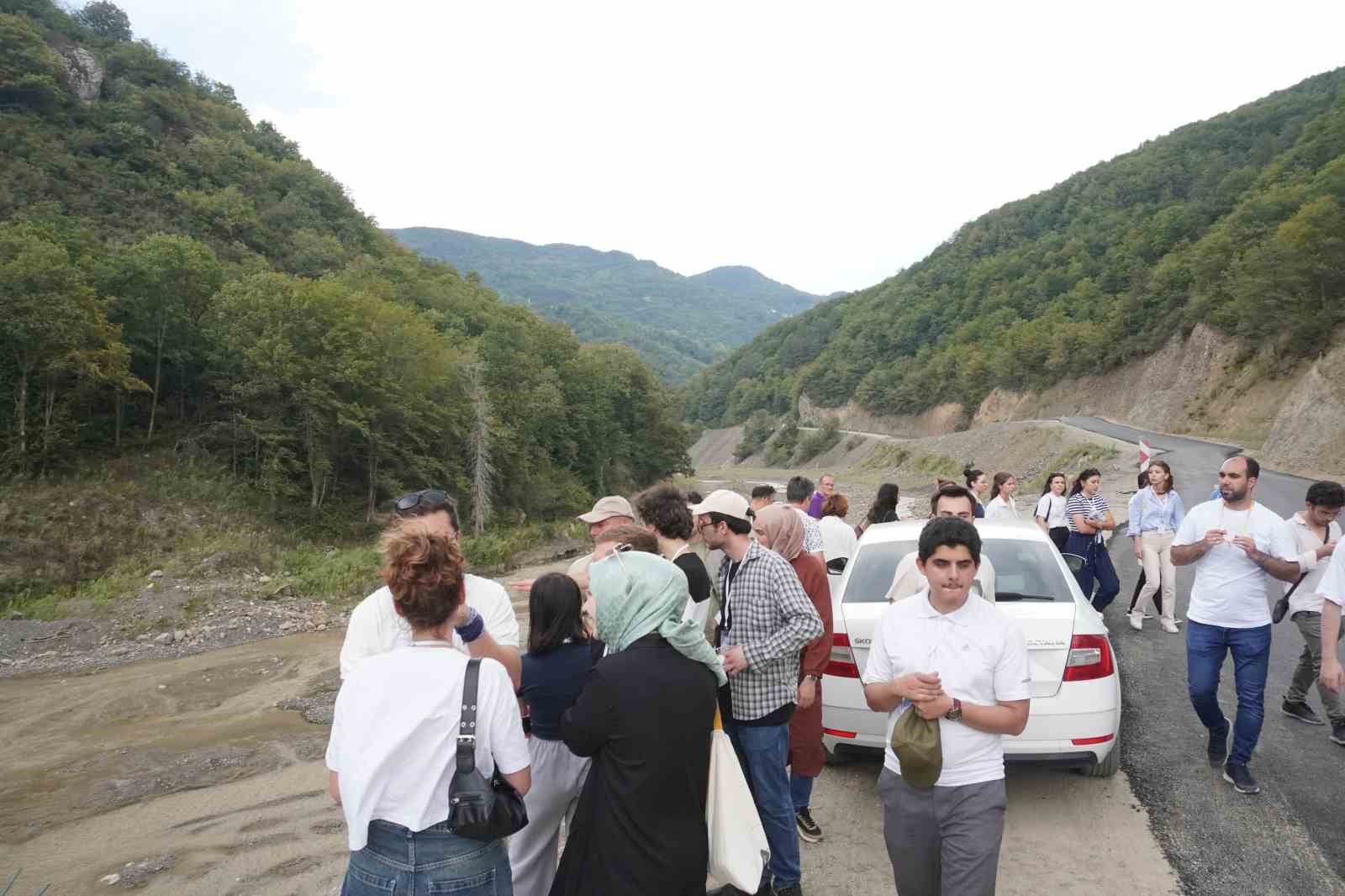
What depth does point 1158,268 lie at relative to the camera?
55.7 meters

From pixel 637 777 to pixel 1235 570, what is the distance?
4186mm

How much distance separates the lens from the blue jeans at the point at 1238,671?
4.34m

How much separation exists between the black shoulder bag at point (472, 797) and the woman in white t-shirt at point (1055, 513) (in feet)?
27.0

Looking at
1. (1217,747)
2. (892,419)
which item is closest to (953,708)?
(1217,747)

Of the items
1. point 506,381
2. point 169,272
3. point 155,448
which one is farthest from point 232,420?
point 506,381

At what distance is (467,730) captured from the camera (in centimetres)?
209

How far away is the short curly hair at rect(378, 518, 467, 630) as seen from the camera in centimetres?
222

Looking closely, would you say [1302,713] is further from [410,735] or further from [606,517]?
[410,735]

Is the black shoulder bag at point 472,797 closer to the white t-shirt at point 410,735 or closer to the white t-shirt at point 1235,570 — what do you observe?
the white t-shirt at point 410,735

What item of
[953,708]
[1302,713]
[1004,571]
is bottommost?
[1302,713]

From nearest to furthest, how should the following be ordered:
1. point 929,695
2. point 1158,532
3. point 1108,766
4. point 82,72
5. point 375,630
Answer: point 929,695 → point 375,630 → point 1108,766 → point 1158,532 → point 82,72

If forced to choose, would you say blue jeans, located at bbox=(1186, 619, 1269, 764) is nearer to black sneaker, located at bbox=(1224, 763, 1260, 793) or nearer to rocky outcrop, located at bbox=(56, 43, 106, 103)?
black sneaker, located at bbox=(1224, 763, 1260, 793)

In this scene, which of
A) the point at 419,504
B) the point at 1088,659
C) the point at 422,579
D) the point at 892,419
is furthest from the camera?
the point at 892,419

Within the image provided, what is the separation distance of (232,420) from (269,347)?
380cm
